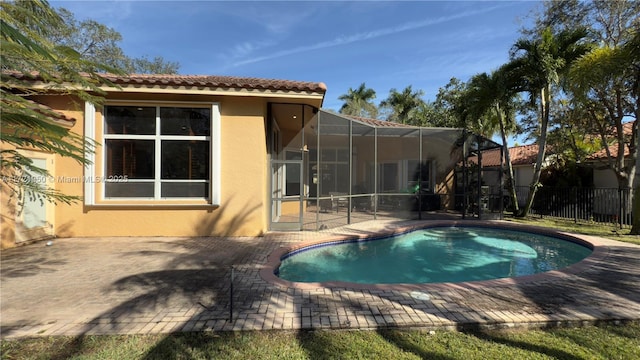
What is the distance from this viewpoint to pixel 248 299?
151 inches

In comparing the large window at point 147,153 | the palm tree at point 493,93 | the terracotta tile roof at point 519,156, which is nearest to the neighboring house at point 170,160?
the large window at point 147,153

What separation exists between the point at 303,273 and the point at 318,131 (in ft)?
16.5

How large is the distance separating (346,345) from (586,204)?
548 inches

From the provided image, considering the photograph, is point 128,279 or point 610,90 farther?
point 610,90

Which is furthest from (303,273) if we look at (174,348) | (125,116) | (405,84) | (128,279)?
(405,84)

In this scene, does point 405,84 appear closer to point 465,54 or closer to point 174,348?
point 465,54

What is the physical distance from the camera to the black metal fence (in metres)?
10.3

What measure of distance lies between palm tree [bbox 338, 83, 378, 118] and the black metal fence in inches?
912

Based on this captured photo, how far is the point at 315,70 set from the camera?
1748 cm

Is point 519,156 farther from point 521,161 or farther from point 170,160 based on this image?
point 170,160

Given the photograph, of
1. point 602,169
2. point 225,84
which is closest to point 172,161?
point 225,84

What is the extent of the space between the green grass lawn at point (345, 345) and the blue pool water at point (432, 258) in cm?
270

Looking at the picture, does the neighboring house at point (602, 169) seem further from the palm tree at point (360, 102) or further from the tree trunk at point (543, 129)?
the palm tree at point (360, 102)

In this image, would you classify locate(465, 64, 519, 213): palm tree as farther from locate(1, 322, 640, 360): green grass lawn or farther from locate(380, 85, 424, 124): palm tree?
locate(380, 85, 424, 124): palm tree
